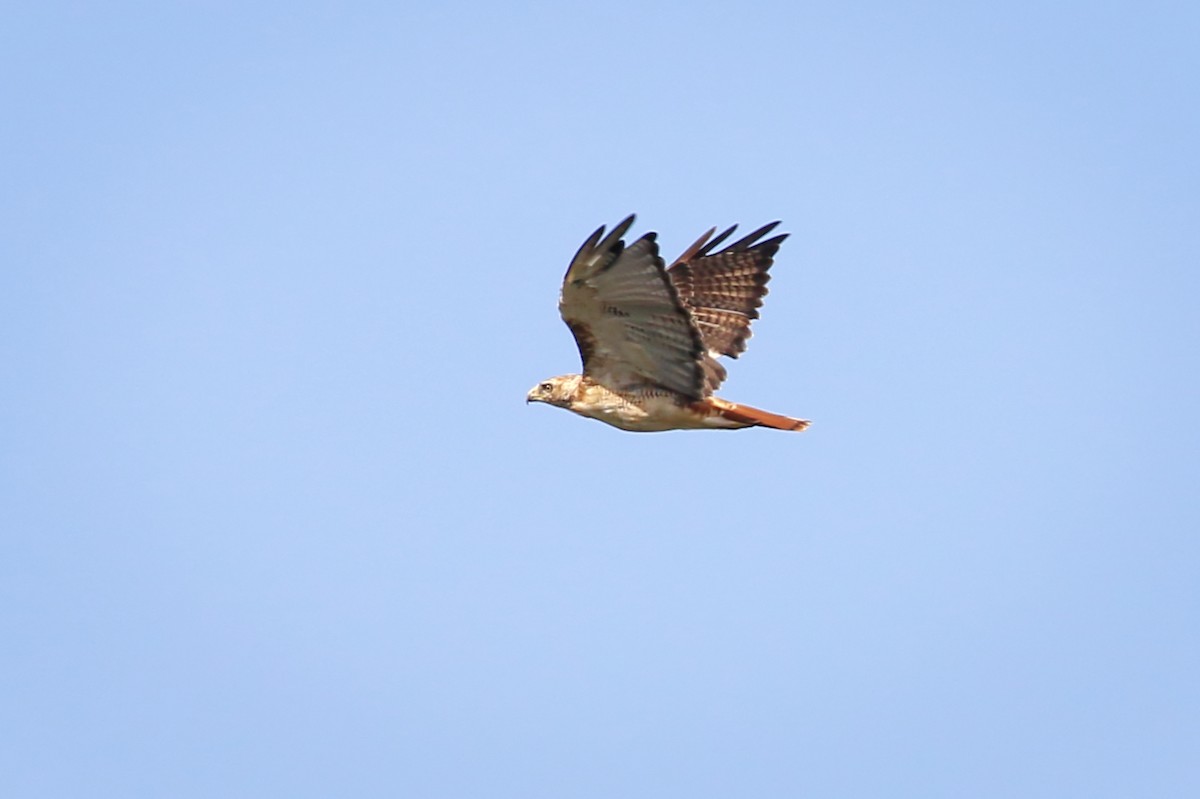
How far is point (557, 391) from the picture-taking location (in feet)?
54.1

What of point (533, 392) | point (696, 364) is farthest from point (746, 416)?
point (533, 392)

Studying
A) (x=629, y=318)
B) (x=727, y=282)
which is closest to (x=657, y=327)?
(x=629, y=318)

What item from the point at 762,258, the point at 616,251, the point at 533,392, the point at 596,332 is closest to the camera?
the point at 616,251

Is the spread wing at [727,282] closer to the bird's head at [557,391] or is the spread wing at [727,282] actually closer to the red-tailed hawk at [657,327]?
the red-tailed hawk at [657,327]

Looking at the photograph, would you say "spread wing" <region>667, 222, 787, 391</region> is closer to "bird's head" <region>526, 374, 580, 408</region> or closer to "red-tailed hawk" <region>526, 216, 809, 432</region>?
"red-tailed hawk" <region>526, 216, 809, 432</region>

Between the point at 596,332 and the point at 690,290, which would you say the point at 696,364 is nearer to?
the point at 596,332

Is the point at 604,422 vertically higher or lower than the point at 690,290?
lower

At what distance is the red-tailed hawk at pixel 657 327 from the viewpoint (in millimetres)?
14750

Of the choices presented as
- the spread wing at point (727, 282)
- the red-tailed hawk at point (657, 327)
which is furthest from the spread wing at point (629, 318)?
the spread wing at point (727, 282)

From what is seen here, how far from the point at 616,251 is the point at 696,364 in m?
1.84

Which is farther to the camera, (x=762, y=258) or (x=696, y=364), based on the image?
(x=762, y=258)

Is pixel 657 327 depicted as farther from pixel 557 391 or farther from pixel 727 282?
pixel 727 282

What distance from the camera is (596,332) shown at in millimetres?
15633

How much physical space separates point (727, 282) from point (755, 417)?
195 cm
